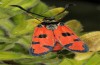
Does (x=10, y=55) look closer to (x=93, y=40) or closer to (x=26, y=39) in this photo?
(x=26, y=39)

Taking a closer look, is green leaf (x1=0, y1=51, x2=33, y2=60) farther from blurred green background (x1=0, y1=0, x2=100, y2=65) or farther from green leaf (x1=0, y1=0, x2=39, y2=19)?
green leaf (x1=0, y1=0, x2=39, y2=19)

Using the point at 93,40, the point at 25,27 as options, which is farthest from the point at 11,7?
the point at 93,40

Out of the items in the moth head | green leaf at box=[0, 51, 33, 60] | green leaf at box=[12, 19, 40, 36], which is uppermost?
the moth head

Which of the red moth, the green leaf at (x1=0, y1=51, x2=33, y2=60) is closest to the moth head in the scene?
the red moth

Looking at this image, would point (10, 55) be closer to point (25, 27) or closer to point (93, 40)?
point (25, 27)

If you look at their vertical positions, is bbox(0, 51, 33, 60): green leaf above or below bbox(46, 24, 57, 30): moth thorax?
below

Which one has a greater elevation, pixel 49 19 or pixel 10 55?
pixel 49 19

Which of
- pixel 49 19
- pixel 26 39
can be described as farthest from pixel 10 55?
pixel 49 19

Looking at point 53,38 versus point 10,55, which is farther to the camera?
point 53,38

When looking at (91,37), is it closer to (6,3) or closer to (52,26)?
(52,26)
